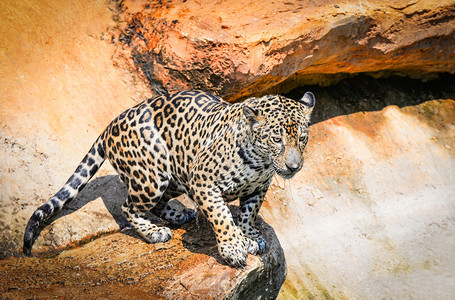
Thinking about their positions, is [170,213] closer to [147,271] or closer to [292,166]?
[147,271]

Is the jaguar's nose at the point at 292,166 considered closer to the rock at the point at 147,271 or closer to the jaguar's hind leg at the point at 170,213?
the rock at the point at 147,271

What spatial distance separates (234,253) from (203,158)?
130 centimetres

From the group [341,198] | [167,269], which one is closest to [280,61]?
[341,198]

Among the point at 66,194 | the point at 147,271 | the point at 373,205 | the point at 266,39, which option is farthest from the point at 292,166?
the point at 373,205

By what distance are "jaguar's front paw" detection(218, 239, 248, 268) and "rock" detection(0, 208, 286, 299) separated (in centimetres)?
11

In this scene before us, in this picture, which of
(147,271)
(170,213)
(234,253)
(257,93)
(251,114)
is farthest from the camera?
(257,93)

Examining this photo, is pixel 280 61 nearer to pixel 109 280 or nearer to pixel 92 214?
pixel 92 214

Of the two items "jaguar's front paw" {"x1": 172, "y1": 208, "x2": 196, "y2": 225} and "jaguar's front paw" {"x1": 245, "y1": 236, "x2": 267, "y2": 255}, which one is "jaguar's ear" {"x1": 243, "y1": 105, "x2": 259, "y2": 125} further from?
"jaguar's front paw" {"x1": 172, "y1": 208, "x2": 196, "y2": 225}

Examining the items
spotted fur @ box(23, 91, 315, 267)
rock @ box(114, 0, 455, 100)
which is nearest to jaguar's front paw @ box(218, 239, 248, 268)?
spotted fur @ box(23, 91, 315, 267)

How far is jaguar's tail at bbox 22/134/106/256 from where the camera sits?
6688 mm

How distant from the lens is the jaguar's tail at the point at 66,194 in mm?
6688

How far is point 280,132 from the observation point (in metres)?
5.69

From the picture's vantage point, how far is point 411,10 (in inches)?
388

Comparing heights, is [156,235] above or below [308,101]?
below
